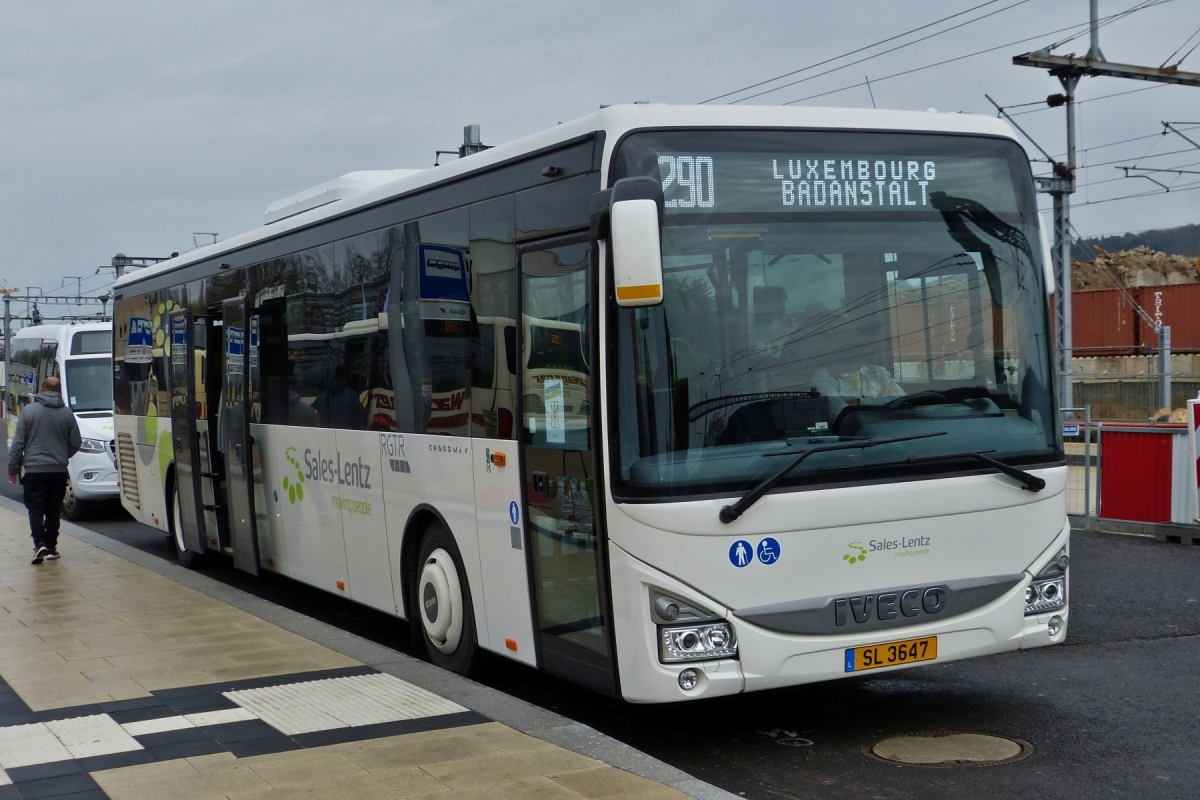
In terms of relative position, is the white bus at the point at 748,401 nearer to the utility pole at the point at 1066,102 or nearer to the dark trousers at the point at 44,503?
the dark trousers at the point at 44,503

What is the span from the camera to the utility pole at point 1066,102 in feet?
76.3

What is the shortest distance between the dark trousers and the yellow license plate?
31.7ft

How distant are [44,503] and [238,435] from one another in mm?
3190

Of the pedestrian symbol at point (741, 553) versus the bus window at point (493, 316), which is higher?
the bus window at point (493, 316)

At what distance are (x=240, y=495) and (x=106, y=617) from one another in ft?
6.68

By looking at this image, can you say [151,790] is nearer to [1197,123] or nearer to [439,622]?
[439,622]

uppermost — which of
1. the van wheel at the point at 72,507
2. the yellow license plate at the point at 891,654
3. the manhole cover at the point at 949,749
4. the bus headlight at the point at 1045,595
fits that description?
the bus headlight at the point at 1045,595

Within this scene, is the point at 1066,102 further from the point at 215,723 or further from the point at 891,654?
the point at 215,723

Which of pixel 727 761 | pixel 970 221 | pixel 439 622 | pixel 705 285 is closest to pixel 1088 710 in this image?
pixel 727 761

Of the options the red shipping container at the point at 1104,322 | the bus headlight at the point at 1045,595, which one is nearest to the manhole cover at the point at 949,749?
the bus headlight at the point at 1045,595

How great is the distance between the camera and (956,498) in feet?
20.6

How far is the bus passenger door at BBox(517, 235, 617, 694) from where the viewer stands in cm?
615

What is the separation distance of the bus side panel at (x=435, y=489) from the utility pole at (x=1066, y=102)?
675 inches

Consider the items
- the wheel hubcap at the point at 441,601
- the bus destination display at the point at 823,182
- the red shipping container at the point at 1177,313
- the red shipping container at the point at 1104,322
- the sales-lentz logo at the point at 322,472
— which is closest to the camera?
the bus destination display at the point at 823,182
